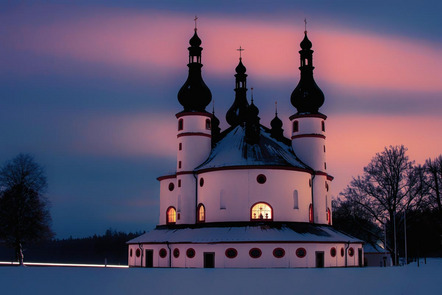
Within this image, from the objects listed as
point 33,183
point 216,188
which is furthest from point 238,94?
point 33,183

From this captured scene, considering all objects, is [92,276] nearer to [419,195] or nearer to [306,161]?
[306,161]

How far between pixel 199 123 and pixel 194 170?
4.49m

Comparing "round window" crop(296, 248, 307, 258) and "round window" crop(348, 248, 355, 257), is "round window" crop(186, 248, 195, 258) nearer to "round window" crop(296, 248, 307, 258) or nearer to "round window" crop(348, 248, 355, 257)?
"round window" crop(296, 248, 307, 258)

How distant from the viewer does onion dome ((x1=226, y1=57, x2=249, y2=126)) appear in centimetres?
6931

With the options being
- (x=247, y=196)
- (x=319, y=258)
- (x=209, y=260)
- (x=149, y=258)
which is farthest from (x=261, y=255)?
(x=149, y=258)

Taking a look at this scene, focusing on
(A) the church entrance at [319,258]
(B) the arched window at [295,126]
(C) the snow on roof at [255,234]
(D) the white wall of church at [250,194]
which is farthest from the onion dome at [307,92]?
(A) the church entrance at [319,258]

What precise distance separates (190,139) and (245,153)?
619 cm

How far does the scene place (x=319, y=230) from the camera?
5434 centimetres

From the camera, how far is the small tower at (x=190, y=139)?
5825 cm

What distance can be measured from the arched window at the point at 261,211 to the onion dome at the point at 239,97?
55.4 feet

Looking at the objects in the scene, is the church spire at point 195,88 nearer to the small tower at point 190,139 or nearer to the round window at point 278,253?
the small tower at point 190,139

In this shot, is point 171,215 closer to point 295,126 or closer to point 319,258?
point 295,126

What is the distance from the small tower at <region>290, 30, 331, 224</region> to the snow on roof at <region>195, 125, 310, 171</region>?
1434mm

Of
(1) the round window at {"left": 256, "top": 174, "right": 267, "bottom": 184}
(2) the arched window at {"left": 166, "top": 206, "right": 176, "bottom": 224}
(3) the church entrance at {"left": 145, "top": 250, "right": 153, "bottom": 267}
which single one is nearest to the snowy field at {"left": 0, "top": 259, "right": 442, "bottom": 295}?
(1) the round window at {"left": 256, "top": 174, "right": 267, "bottom": 184}
